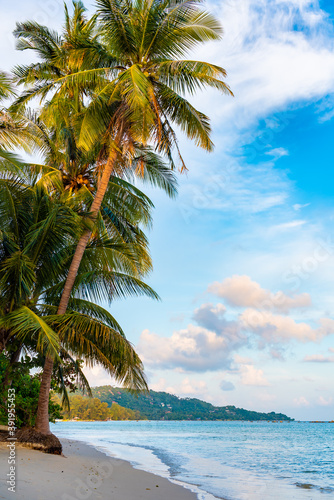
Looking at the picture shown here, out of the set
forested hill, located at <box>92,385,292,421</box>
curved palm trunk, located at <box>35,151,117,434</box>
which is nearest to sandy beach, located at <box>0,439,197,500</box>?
curved palm trunk, located at <box>35,151,117,434</box>

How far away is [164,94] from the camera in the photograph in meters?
11.9

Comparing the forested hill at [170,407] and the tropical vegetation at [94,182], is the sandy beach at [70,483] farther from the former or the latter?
the forested hill at [170,407]

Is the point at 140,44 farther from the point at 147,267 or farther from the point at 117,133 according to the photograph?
the point at 147,267

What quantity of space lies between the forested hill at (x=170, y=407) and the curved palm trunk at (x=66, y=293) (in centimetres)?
10084

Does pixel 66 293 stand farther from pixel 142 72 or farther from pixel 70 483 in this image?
pixel 142 72

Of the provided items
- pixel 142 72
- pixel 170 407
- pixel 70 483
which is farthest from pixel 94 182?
pixel 170 407

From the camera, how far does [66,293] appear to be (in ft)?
35.4

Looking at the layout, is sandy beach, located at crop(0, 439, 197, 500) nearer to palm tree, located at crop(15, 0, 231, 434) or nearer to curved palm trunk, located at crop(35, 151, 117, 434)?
curved palm trunk, located at crop(35, 151, 117, 434)

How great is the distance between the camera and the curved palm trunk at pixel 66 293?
10.2 meters

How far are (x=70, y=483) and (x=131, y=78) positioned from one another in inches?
351

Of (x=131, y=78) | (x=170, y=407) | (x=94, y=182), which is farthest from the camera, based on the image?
(x=170, y=407)

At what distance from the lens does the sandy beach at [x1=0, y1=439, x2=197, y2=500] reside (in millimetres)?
6246

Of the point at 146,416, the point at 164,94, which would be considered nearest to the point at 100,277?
the point at 164,94

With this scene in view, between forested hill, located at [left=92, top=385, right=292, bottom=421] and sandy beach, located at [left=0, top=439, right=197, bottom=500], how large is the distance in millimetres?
101267
